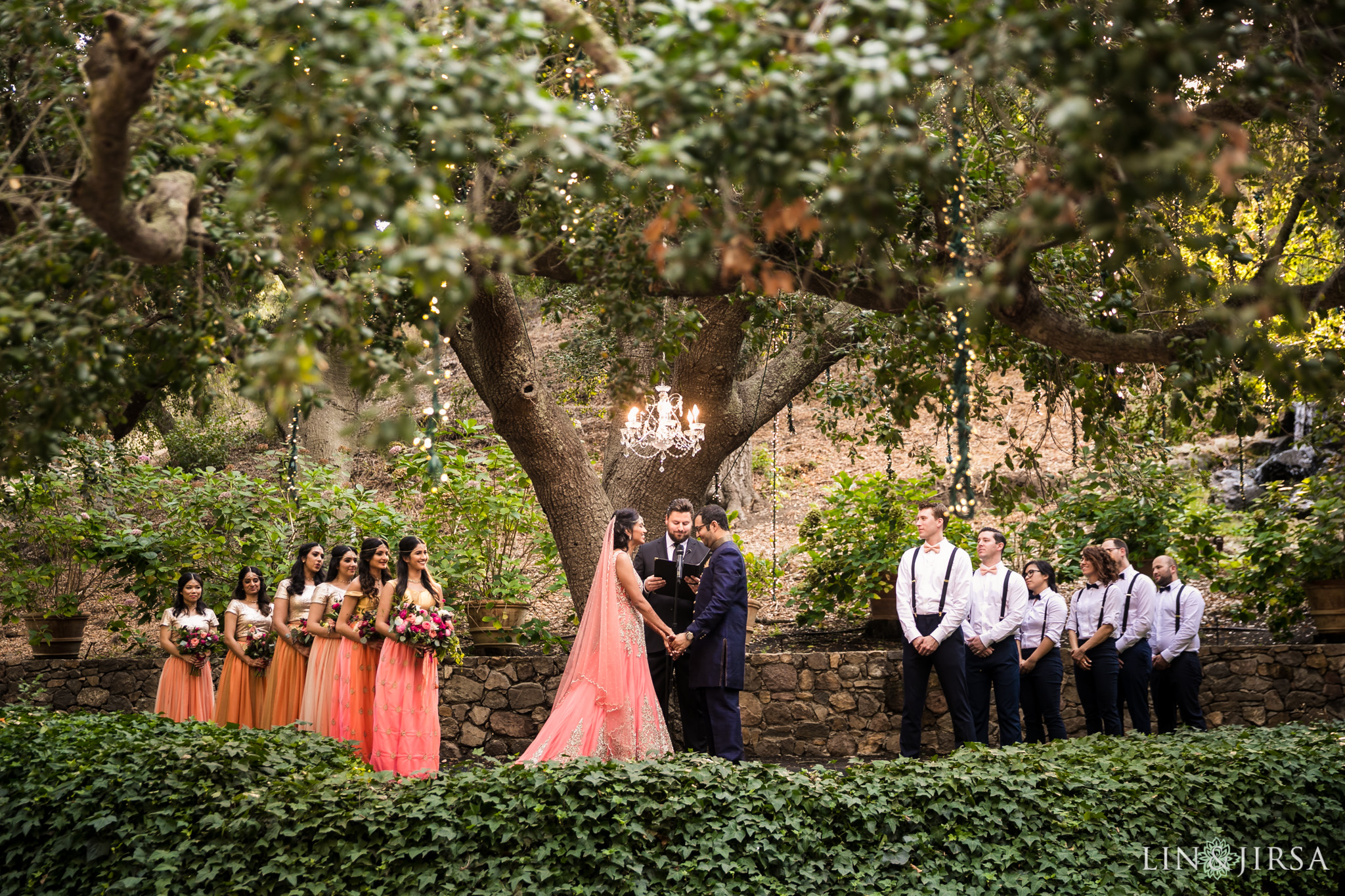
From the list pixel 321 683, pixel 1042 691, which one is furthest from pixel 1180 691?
pixel 321 683

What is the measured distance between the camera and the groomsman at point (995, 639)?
7.25 meters

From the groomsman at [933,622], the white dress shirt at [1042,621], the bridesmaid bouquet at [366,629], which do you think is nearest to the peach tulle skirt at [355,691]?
the bridesmaid bouquet at [366,629]

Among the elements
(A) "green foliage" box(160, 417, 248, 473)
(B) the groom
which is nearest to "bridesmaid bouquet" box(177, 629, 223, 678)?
(B) the groom

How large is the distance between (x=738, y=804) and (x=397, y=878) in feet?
4.93

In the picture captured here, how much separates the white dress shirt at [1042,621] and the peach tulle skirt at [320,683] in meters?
5.29

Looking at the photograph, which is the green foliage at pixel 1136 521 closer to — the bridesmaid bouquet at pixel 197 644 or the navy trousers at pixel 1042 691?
the navy trousers at pixel 1042 691

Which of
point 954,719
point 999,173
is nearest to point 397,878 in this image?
point 954,719

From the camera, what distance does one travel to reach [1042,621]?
7.76 metres

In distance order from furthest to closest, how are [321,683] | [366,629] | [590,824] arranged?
[321,683], [366,629], [590,824]

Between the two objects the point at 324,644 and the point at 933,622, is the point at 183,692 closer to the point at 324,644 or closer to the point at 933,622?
the point at 324,644

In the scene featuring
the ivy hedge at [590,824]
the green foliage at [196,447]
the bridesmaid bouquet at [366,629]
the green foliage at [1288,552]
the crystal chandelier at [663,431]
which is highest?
the green foliage at [196,447]

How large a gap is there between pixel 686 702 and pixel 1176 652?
13.5 feet

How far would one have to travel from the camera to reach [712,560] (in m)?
6.85

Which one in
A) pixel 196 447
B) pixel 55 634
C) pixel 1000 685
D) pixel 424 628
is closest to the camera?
pixel 424 628
